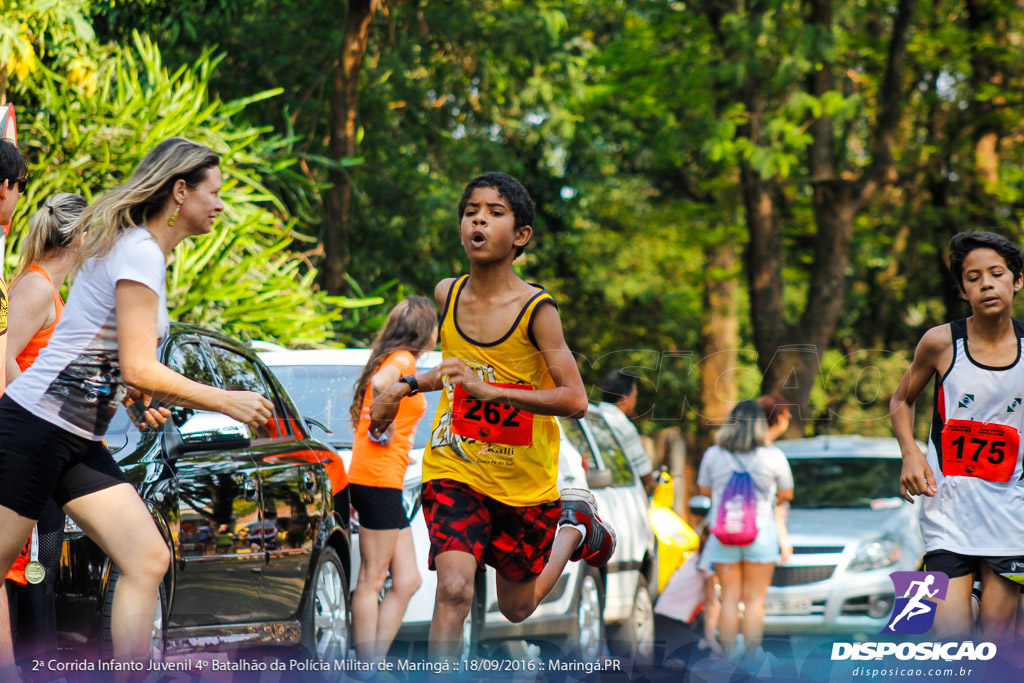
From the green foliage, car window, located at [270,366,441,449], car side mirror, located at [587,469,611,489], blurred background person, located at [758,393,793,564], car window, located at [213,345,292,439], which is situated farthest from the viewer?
the green foliage

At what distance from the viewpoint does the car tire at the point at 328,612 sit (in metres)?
5.91

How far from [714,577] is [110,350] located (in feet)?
18.7

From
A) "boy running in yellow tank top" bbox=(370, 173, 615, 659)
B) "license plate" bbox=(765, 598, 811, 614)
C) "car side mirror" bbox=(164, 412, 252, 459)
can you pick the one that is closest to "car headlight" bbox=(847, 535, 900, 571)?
"license plate" bbox=(765, 598, 811, 614)

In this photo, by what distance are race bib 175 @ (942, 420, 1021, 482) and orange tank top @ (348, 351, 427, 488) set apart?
2733 mm

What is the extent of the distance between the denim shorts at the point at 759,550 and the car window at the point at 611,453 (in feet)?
4.11

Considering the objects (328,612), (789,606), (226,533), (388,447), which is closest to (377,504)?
(388,447)

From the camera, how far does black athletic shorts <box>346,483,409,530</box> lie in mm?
6297

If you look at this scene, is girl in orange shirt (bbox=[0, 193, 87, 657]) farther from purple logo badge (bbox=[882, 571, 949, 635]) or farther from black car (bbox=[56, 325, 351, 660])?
purple logo badge (bbox=[882, 571, 949, 635])

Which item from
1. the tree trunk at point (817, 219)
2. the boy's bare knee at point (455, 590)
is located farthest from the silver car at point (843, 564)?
the boy's bare knee at point (455, 590)

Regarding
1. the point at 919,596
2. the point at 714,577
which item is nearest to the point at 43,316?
the point at 919,596

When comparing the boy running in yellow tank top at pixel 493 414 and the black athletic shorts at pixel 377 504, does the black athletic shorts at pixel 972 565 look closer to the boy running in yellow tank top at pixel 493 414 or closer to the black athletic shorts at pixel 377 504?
the boy running in yellow tank top at pixel 493 414

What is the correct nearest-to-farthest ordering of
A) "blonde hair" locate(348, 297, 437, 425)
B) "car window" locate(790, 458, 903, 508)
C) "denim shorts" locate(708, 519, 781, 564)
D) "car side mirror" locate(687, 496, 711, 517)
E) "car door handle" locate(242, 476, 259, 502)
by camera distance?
"car door handle" locate(242, 476, 259, 502) → "blonde hair" locate(348, 297, 437, 425) → "denim shorts" locate(708, 519, 781, 564) → "car side mirror" locate(687, 496, 711, 517) → "car window" locate(790, 458, 903, 508)

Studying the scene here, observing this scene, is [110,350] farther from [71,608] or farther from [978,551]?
[978,551]

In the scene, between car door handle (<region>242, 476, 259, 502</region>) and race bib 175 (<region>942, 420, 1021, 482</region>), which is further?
car door handle (<region>242, 476, 259, 502</region>)
